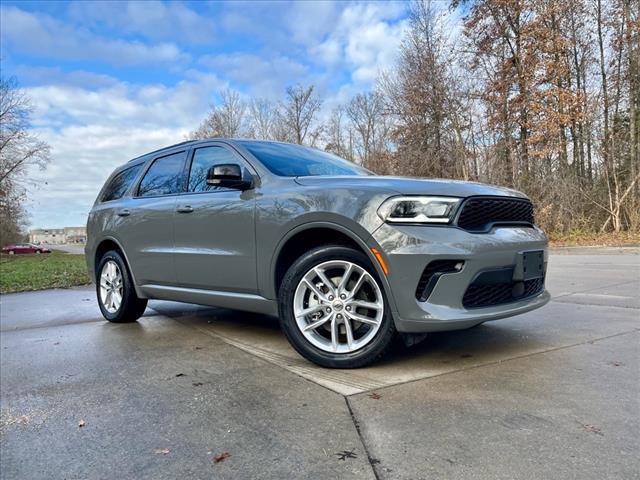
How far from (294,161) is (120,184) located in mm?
2625

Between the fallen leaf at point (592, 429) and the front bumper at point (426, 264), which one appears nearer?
the fallen leaf at point (592, 429)

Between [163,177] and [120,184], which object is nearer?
[163,177]

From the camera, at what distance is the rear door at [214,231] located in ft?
11.8

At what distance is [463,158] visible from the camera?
20.9 meters

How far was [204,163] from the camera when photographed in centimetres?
427

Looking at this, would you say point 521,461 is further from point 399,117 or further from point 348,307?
point 399,117

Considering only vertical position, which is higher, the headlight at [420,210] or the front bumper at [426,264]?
the headlight at [420,210]

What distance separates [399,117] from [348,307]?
21.8 metres

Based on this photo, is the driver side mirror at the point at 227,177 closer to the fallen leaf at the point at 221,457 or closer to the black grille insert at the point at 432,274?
the black grille insert at the point at 432,274

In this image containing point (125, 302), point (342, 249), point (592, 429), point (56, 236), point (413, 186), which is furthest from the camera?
point (56, 236)

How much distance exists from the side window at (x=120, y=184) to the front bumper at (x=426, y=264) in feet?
11.5

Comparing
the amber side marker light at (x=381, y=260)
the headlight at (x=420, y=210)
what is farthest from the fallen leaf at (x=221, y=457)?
the headlight at (x=420, y=210)

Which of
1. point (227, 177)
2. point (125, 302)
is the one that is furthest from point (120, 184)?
point (227, 177)

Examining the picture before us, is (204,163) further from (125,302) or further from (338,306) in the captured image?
(338,306)
